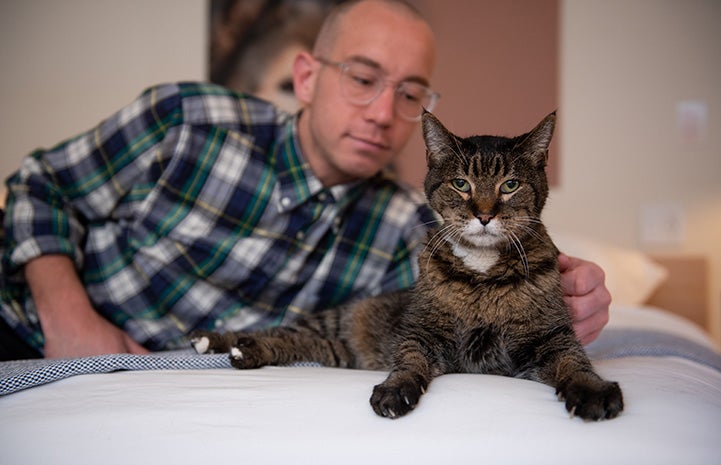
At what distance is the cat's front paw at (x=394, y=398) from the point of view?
76 cm

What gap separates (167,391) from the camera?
84 centimetres

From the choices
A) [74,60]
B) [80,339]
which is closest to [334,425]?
[80,339]

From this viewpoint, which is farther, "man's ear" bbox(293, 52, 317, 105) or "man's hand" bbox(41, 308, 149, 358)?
"man's ear" bbox(293, 52, 317, 105)

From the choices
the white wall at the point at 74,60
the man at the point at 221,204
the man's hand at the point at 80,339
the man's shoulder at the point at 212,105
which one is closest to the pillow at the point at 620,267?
the man at the point at 221,204

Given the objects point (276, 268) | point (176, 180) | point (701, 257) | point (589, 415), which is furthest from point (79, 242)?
point (701, 257)

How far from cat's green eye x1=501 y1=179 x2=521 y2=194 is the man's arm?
0.93 meters

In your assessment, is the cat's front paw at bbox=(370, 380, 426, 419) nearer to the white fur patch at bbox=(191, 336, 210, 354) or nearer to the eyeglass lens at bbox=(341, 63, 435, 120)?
the white fur patch at bbox=(191, 336, 210, 354)

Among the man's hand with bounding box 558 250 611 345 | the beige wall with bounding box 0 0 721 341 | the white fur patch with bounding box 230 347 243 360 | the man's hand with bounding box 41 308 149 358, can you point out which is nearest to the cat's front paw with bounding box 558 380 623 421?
the man's hand with bounding box 558 250 611 345

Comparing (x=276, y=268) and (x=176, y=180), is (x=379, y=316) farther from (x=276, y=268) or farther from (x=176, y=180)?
(x=176, y=180)

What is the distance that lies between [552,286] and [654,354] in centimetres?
40

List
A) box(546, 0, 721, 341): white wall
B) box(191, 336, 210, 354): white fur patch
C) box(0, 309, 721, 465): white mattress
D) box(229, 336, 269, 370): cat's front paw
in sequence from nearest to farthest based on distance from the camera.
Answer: box(0, 309, 721, 465): white mattress
box(229, 336, 269, 370): cat's front paw
box(191, 336, 210, 354): white fur patch
box(546, 0, 721, 341): white wall

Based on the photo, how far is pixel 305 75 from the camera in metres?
1.60

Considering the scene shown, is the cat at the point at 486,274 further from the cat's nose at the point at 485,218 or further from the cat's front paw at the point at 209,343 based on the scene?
the cat's front paw at the point at 209,343

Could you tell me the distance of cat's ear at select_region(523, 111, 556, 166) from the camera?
98 centimetres
